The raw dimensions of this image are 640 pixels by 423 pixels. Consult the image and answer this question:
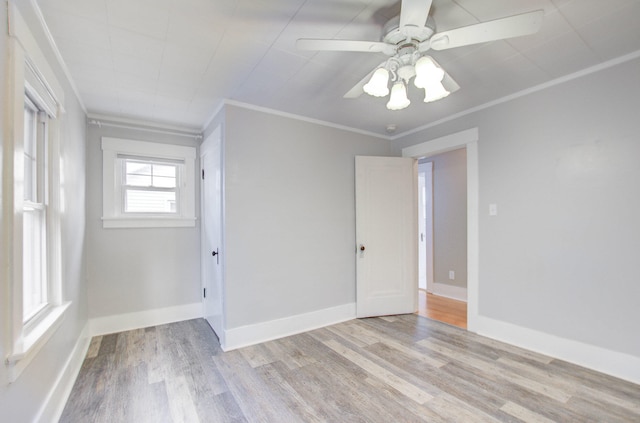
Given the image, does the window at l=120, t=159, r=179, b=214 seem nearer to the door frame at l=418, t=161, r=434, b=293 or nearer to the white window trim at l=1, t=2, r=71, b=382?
the white window trim at l=1, t=2, r=71, b=382

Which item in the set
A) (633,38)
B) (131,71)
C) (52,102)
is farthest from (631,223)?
(52,102)

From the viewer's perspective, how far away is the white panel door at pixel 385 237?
3562 mm

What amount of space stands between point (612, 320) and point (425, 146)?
2.30 m

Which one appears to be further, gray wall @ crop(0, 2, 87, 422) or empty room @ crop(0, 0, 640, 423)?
empty room @ crop(0, 0, 640, 423)

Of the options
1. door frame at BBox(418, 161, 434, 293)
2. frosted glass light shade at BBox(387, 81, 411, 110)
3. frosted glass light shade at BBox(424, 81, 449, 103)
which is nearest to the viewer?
frosted glass light shade at BBox(424, 81, 449, 103)

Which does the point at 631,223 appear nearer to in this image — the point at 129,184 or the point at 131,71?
the point at 131,71

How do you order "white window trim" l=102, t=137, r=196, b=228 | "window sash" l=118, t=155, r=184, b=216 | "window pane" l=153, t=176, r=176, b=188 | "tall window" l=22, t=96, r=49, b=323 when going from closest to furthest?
1. "tall window" l=22, t=96, r=49, b=323
2. "white window trim" l=102, t=137, r=196, b=228
3. "window sash" l=118, t=155, r=184, b=216
4. "window pane" l=153, t=176, r=176, b=188

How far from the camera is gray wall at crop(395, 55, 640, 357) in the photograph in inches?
83.5

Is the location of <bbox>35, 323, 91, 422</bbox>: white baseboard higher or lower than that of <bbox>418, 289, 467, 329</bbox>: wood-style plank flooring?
higher

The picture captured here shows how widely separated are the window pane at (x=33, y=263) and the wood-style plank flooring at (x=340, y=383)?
2.47ft

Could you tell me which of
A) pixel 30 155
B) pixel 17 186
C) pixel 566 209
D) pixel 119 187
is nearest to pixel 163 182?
pixel 119 187

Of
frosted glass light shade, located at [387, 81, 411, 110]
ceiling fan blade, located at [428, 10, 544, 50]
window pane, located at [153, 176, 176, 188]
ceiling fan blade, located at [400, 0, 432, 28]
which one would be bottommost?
window pane, located at [153, 176, 176, 188]

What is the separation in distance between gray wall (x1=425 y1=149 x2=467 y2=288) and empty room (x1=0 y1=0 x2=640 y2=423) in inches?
28.6

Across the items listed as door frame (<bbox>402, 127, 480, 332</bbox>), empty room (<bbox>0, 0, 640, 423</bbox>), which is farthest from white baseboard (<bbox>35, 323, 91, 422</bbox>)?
door frame (<bbox>402, 127, 480, 332</bbox>)
